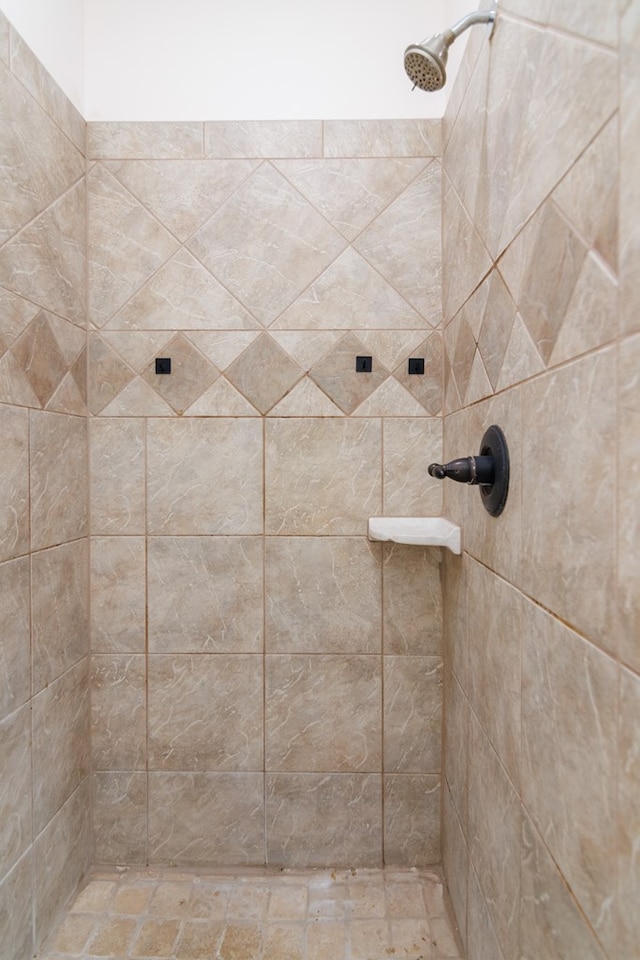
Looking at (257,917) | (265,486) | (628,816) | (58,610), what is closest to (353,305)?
(265,486)

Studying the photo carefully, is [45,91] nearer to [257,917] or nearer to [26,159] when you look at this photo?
[26,159]

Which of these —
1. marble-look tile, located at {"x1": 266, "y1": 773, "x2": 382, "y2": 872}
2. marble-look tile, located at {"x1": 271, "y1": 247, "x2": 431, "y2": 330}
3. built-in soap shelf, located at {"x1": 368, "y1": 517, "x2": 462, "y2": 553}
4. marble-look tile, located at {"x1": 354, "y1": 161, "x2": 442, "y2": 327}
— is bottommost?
marble-look tile, located at {"x1": 266, "y1": 773, "x2": 382, "y2": 872}

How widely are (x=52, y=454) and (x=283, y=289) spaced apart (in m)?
0.77

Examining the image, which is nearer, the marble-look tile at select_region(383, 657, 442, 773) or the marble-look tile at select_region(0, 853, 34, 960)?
the marble-look tile at select_region(0, 853, 34, 960)

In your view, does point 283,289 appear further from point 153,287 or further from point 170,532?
point 170,532

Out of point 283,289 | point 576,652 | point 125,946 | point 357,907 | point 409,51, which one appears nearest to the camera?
point 576,652

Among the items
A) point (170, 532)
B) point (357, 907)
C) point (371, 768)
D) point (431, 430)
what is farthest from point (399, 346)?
point (357, 907)

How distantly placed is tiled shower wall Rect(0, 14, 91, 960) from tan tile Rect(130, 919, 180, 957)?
0.23 meters

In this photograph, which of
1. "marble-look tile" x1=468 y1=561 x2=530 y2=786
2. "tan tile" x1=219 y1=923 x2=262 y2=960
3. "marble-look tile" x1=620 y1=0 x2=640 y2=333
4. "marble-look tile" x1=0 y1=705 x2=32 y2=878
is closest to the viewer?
"marble-look tile" x1=620 y1=0 x2=640 y2=333

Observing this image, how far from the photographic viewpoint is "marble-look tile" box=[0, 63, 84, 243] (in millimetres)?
1132

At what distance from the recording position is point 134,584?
149cm

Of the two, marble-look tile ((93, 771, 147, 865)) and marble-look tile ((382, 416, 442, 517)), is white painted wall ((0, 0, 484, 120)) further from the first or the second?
marble-look tile ((93, 771, 147, 865))

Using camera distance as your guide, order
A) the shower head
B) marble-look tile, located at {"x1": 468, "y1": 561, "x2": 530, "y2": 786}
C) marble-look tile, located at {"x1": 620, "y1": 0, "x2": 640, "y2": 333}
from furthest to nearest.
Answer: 1. the shower head
2. marble-look tile, located at {"x1": 468, "y1": 561, "x2": 530, "y2": 786}
3. marble-look tile, located at {"x1": 620, "y1": 0, "x2": 640, "y2": 333}

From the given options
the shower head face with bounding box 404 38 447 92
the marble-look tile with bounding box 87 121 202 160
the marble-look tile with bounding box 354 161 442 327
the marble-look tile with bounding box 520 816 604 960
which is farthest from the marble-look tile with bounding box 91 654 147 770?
the shower head face with bounding box 404 38 447 92
